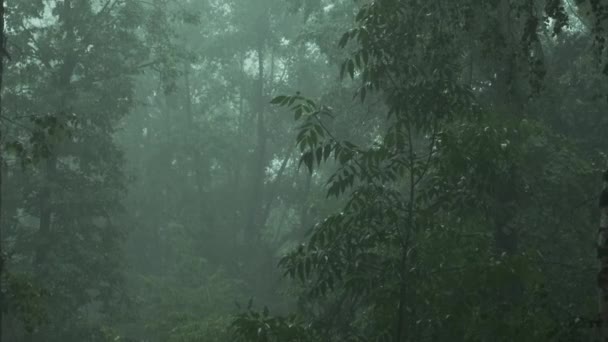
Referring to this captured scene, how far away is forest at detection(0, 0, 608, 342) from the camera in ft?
20.9

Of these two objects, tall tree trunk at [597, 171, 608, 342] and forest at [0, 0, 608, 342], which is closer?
tall tree trunk at [597, 171, 608, 342]

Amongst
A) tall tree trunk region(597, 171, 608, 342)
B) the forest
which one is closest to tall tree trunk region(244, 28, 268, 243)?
the forest

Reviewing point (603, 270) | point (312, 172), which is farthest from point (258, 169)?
point (603, 270)

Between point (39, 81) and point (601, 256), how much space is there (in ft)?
69.3

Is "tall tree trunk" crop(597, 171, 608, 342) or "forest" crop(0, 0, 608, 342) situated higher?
"forest" crop(0, 0, 608, 342)

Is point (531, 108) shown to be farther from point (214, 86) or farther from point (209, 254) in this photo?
point (214, 86)

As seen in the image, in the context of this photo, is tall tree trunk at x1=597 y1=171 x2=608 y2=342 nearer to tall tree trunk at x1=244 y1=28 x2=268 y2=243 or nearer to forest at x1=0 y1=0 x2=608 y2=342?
forest at x1=0 y1=0 x2=608 y2=342

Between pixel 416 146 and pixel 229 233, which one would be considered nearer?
pixel 416 146

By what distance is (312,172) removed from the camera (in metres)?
7.93

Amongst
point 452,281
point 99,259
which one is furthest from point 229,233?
point 452,281

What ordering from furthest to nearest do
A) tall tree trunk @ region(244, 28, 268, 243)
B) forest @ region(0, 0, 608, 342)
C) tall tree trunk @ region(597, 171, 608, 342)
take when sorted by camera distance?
tall tree trunk @ region(244, 28, 268, 243), forest @ region(0, 0, 608, 342), tall tree trunk @ region(597, 171, 608, 342)

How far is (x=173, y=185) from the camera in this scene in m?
40.3

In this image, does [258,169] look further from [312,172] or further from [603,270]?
[603,270]

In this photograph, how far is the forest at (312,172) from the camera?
20.9 ft
